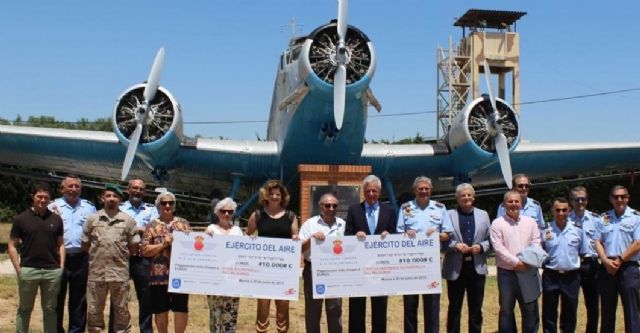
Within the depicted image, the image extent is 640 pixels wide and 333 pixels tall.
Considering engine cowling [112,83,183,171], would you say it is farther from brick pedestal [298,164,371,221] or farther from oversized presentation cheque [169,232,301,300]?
oversized presentation cheque [169,232,301,300]

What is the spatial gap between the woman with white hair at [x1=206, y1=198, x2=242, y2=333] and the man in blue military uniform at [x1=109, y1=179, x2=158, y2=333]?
2.23 ft

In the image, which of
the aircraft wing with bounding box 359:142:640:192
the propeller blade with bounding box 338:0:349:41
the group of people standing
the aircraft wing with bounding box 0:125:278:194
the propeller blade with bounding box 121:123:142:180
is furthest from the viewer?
the aircraft wing with bounding box 359:142:640:192

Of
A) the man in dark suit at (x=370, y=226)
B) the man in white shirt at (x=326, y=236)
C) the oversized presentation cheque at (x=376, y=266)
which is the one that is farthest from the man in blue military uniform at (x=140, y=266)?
the man in dark suit at (x=370, y=226)

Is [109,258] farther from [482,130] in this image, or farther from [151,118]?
[482,130]

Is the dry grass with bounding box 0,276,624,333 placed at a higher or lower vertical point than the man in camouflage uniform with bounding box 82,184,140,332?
lower

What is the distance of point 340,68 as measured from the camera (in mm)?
12523

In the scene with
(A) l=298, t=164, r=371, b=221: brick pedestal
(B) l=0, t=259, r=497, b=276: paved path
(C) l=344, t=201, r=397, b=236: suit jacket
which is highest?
(A) l=298, t=164, r=371, b=221: brick pedestal

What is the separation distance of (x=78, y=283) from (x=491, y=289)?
24.3 feet

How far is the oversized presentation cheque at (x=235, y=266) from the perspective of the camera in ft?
20.7

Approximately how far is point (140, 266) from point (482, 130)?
9978mm

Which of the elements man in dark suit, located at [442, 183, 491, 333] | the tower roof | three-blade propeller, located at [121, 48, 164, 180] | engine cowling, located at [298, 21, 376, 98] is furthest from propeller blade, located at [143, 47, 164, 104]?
the tower roof

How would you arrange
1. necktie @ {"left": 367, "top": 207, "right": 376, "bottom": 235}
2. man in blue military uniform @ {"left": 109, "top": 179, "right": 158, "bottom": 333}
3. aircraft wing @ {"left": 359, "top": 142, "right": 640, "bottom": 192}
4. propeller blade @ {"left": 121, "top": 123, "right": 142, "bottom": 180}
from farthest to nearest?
aircraft wing @ {"left": 359, "top": 142, "right": 640, "bottom": 192} → propeller blade @ {"left": 121, "top": 123, "right": 142, "bottom": 180} → necktie @ {"left": 367, "top": 207, "right": 376, "bottom": 235} → man in blue military uniform @ {"left": 109, "top": 179, "right": 158, "bottom": 333}

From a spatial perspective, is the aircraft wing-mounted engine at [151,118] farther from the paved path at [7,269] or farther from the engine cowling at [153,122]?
the paved path at [7,269]

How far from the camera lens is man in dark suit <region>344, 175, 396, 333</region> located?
6633mm
